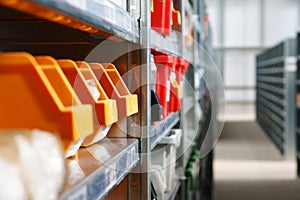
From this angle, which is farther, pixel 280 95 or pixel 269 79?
pixel 269 79

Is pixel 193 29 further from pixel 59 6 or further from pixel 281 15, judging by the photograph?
pixel 281 15

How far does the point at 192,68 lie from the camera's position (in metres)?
4.28

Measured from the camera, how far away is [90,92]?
1.34 m

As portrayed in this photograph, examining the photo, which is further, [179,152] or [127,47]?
[179,152]

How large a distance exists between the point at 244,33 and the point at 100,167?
1821 centimetres

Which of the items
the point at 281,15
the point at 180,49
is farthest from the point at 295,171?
the point at 281,15

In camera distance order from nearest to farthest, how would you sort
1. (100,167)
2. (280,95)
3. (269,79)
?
1. (100,167)
2. (280,95)
3. (269,79)

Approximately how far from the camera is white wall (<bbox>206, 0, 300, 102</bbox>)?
61.7 feet

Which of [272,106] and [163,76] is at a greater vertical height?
[163,76]

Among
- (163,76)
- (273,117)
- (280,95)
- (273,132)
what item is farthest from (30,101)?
(273,117)

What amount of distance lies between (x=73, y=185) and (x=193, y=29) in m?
3.47

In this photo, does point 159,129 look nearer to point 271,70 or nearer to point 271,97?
point 271,70

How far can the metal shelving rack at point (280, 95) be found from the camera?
995 centimetres

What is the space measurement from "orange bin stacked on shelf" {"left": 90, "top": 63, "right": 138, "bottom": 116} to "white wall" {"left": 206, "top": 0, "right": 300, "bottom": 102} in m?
17.4
